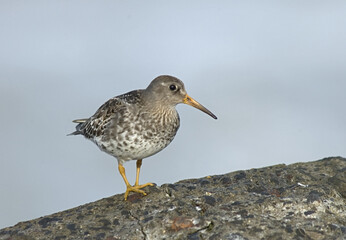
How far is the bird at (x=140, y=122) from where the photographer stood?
9.41 meters

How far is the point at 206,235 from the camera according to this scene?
752 centimetres

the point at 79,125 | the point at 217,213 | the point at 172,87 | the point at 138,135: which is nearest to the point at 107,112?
the point at 138,135

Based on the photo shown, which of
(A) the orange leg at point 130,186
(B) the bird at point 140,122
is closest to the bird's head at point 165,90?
(B) the bird at point 140,122

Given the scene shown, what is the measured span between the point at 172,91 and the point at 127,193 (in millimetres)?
2045

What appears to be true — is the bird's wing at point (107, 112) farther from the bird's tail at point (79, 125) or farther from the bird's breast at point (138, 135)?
the bird's tail at point (79, 125)

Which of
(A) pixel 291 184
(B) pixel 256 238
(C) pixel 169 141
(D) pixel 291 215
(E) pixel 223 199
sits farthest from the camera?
(C) pixel 169 141

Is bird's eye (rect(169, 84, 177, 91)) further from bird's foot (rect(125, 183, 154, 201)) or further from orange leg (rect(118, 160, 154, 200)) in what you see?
bird's foot (rect(125, 183, 154, 201))

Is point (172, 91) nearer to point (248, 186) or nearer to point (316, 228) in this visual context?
point (248, 186)

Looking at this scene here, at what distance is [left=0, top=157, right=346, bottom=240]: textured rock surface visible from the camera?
24.9ft

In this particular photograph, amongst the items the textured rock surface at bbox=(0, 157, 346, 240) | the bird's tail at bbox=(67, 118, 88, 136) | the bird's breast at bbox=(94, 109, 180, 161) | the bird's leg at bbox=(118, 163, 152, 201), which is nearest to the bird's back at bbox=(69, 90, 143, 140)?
the bird's breast at bbox=(94, 109, 180, 161)

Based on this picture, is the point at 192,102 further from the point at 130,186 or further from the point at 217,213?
the point at 217,213

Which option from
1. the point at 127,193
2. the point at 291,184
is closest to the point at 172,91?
the point at 127,193

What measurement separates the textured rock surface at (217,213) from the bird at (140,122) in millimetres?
746

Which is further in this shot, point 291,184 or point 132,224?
point 291,184
